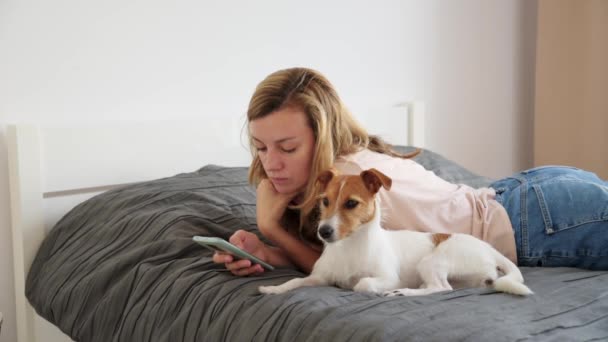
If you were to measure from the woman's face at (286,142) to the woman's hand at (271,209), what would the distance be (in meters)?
0.06

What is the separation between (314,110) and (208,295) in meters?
0.45

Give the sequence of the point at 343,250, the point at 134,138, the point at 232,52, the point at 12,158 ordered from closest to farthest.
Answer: the point at 343,250, the point at 12,158, the point at 134,138, the point at 232,52

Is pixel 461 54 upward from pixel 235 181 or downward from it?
upward

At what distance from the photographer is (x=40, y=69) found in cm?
207

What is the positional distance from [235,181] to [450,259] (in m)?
0.80

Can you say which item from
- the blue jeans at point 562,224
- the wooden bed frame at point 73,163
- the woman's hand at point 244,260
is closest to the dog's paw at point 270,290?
the woman's hand at point 244,260

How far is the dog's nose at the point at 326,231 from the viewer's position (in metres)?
1.30

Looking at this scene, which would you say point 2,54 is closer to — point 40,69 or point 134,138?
point 40,69

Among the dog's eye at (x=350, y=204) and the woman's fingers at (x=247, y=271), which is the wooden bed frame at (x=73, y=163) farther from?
the dog's eye at (x=350, y=204)

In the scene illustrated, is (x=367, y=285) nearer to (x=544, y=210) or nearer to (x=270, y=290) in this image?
(x=270, y=290)

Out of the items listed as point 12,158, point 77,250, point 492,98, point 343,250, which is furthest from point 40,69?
point 492,98

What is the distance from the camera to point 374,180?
4.41 feet

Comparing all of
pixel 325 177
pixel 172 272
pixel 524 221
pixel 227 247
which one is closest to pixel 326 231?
pixel 325 177

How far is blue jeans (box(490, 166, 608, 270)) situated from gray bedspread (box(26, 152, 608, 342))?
0.05 metres
